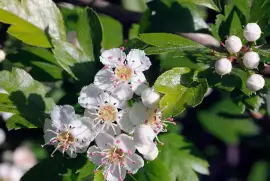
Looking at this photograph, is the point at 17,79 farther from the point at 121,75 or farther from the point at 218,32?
the point at 218,32

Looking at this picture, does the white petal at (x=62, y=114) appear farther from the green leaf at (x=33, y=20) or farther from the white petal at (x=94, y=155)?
the green leaf at (x=33, y=20)

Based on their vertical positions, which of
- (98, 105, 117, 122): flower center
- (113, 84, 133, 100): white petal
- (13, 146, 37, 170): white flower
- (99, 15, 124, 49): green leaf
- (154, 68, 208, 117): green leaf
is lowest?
(13, 146, 37, 170): white flower

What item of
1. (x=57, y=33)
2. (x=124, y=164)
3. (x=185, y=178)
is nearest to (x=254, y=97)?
(x=185, y=178)

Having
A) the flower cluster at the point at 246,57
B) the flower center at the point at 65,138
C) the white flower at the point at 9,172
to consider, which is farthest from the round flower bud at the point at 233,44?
the white flower at the point at 9,172

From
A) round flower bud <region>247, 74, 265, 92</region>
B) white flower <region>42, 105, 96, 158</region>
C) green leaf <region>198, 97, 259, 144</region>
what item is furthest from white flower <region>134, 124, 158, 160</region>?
green leaf <region>198, 97, 259, 144</region>

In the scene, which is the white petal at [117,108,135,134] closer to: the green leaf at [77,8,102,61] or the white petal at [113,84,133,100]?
the white petal at [113,84,133,100]

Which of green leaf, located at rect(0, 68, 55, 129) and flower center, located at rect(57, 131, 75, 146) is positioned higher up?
green leaf, located at rect(0, 68, 55, 129)

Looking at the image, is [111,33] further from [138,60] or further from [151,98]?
[151,98]
